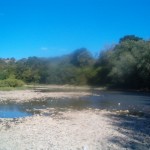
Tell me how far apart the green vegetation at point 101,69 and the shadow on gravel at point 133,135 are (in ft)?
128

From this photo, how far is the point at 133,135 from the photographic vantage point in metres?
16.9

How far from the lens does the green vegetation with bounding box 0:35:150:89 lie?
65.9m

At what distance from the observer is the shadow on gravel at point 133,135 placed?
14453 mm

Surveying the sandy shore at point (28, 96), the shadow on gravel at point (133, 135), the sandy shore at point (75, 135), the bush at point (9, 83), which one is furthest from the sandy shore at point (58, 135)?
the bush at point (9, 83)

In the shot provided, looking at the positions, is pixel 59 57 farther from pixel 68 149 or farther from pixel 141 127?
pixel 68 149

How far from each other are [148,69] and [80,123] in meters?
40.5

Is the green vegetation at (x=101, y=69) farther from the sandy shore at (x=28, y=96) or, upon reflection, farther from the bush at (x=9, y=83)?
the sandy shore at (x=28, y=96)

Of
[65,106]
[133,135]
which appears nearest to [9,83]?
[65,106]

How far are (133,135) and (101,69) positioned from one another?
2467 inches

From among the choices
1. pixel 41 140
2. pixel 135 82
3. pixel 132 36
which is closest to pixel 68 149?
pixel 41 140

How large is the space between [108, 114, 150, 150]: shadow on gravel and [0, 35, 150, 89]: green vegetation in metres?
39.0

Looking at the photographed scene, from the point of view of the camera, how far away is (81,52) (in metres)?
80.4

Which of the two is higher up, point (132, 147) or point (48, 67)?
point (48, 67)

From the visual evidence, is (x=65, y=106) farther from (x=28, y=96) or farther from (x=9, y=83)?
(x=9, y=83)
